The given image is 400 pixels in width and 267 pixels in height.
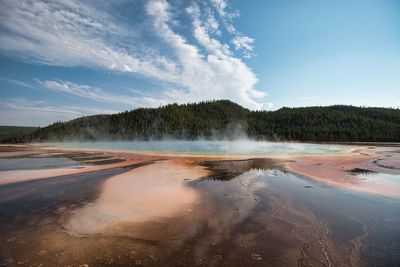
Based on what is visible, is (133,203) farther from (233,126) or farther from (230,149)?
(233,126)

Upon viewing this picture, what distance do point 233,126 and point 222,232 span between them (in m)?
129

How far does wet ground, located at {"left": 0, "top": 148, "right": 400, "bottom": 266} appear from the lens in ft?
18.5

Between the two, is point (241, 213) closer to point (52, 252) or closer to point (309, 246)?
point (309, 246)

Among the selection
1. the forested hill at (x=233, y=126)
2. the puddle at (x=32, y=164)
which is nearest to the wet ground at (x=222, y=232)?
the puddle at (x=32, y=164)

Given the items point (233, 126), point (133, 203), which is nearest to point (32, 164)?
point (133, 203)

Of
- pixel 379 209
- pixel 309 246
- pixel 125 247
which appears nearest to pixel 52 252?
pixel 125 247

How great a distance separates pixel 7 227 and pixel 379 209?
1289cm

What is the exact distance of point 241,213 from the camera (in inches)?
347

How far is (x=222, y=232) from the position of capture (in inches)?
280

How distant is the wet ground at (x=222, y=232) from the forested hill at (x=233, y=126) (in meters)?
101

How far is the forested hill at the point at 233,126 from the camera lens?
107m

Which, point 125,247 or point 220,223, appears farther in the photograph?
point 220,223

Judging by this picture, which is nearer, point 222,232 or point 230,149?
point 222,232

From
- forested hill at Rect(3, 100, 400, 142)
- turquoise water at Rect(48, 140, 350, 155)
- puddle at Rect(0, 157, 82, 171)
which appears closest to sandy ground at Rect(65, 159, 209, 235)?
puddle at Rect(0, 157, 82, 171)
